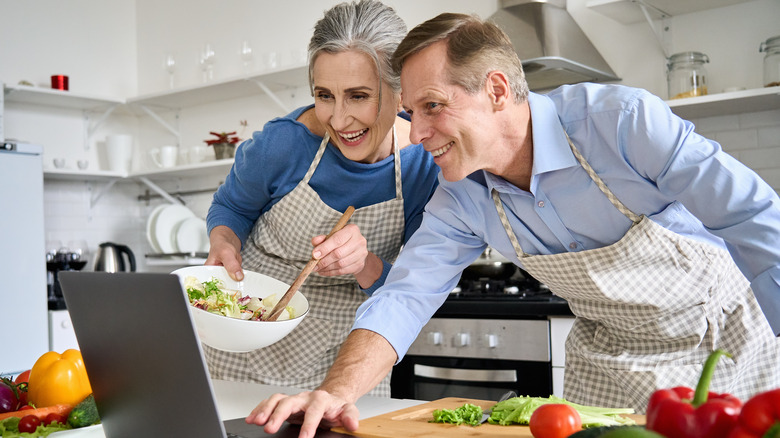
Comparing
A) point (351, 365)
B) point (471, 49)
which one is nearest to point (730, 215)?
point (471, 49)

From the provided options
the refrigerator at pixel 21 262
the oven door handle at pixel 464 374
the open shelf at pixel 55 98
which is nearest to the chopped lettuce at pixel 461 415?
the oven door handle at pixel 464 374

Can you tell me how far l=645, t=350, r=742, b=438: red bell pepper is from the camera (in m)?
0.60

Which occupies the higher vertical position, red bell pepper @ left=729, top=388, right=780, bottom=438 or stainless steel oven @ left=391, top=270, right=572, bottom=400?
red bell pepper @ left=729, top=388, right=780, bottom=438

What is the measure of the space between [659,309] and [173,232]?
357 cm

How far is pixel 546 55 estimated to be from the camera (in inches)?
118

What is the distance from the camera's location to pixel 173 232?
4547 millimetres

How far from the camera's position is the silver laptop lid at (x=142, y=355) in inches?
32.8

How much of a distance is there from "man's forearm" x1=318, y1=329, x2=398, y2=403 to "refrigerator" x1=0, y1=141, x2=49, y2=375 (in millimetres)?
3057

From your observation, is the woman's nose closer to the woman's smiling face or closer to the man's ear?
the woman's smiling face

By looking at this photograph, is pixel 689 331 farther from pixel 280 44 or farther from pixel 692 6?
pixel 280 44

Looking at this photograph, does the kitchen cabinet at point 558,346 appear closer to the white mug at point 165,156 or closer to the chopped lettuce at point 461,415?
the chopped lettuce at point 461,415

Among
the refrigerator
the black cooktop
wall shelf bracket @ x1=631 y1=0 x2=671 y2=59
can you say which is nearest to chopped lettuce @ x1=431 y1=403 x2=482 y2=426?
the black cooktop

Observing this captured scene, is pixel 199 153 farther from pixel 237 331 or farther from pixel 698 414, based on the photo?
pixel 698 414

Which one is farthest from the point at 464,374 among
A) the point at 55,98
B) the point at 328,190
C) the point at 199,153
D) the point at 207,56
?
the point at 55,98
